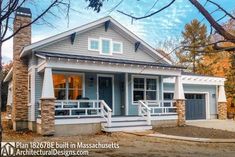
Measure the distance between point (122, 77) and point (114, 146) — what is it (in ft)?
32.7

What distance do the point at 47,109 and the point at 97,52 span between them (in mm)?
6082

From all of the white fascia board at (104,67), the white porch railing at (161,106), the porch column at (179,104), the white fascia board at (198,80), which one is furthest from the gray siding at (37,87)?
the white fascia board at (198,80)

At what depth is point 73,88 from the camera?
20.2 metres

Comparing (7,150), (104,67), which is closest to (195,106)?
(104,67)

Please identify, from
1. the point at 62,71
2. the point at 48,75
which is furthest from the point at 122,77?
the point at 48,75

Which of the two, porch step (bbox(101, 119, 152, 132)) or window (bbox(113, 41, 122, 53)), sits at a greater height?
window (bbox(113, 41, 122, 53))

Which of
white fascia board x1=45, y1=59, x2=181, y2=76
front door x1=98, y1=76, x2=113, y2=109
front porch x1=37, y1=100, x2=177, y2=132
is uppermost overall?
white fascia board x1=45, y1=59, x2=181, y2=76

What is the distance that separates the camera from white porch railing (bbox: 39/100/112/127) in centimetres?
1777

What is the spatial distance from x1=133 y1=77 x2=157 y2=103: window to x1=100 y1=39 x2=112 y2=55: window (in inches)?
101

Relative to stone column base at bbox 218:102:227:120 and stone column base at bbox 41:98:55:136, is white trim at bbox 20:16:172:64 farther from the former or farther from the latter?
stone column base at bbox 218:102:227:120

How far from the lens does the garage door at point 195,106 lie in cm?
2716

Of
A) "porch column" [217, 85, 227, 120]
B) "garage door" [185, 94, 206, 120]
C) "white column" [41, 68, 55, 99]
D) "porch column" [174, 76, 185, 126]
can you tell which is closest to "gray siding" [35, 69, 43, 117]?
"white column" [41, 68, 55, 99]

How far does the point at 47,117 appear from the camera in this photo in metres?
16.6

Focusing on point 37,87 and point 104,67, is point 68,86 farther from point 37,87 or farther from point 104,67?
point 104,67
